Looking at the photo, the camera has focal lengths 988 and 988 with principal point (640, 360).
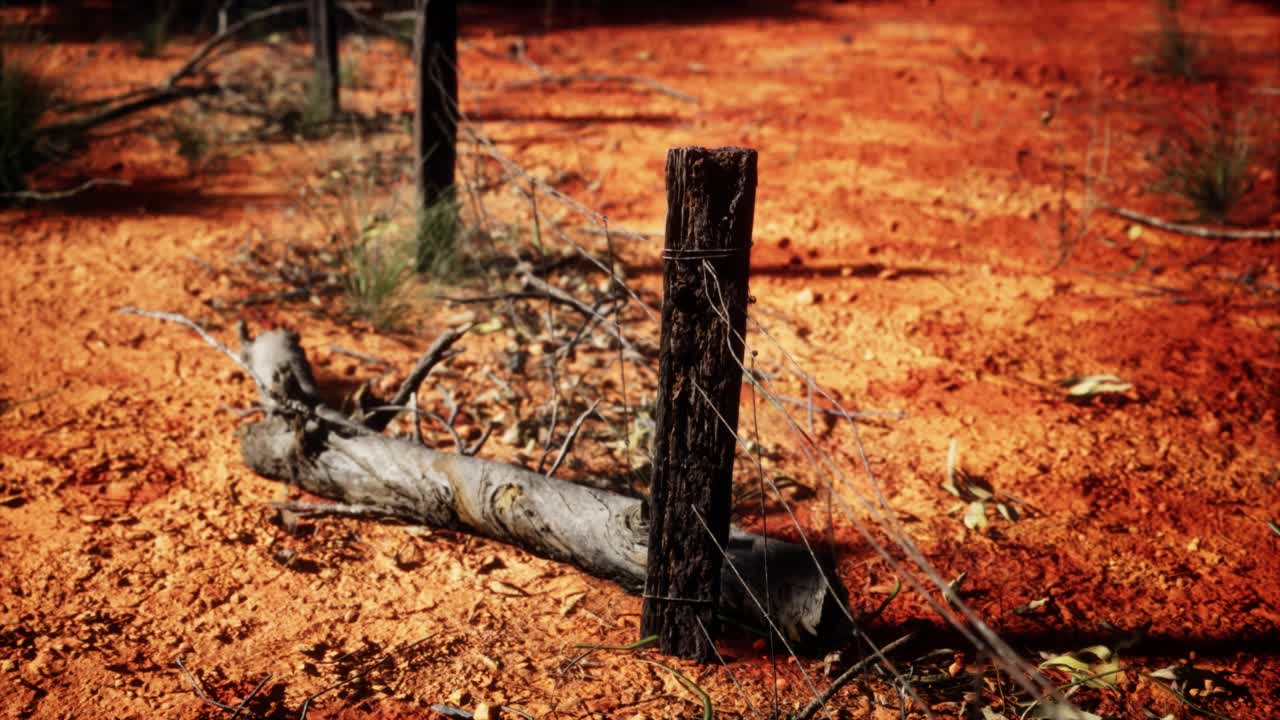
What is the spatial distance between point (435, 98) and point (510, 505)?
228 centimetres

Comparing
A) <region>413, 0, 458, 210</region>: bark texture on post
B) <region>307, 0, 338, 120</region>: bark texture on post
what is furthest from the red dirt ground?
<region>413, 0, 458, 210</region>: bark texture on post

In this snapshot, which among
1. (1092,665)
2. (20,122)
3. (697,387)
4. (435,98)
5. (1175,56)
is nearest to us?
(697,387)

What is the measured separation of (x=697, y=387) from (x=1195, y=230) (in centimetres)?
361

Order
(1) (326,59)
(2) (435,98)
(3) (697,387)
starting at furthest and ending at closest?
1. (1) (326,59)
2. (2) (435,98)
3. (3) (697,387)

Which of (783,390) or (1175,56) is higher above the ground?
(1175,56)

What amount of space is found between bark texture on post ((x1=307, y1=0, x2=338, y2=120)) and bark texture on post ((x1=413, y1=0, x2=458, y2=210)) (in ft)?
6.39

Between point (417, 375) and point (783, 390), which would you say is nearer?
point (417, 375)

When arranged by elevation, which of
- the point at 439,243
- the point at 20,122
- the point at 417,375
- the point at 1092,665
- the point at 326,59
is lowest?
the point at 1092,665

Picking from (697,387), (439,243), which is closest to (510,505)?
(697,387)

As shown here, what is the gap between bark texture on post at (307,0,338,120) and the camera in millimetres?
5832

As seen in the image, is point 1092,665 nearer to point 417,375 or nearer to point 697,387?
point 697,387

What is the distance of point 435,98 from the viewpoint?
13.5 feet

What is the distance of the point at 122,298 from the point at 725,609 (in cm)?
286

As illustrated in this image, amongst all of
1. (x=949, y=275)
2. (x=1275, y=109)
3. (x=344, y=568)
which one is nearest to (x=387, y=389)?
(x=344, y=568)
